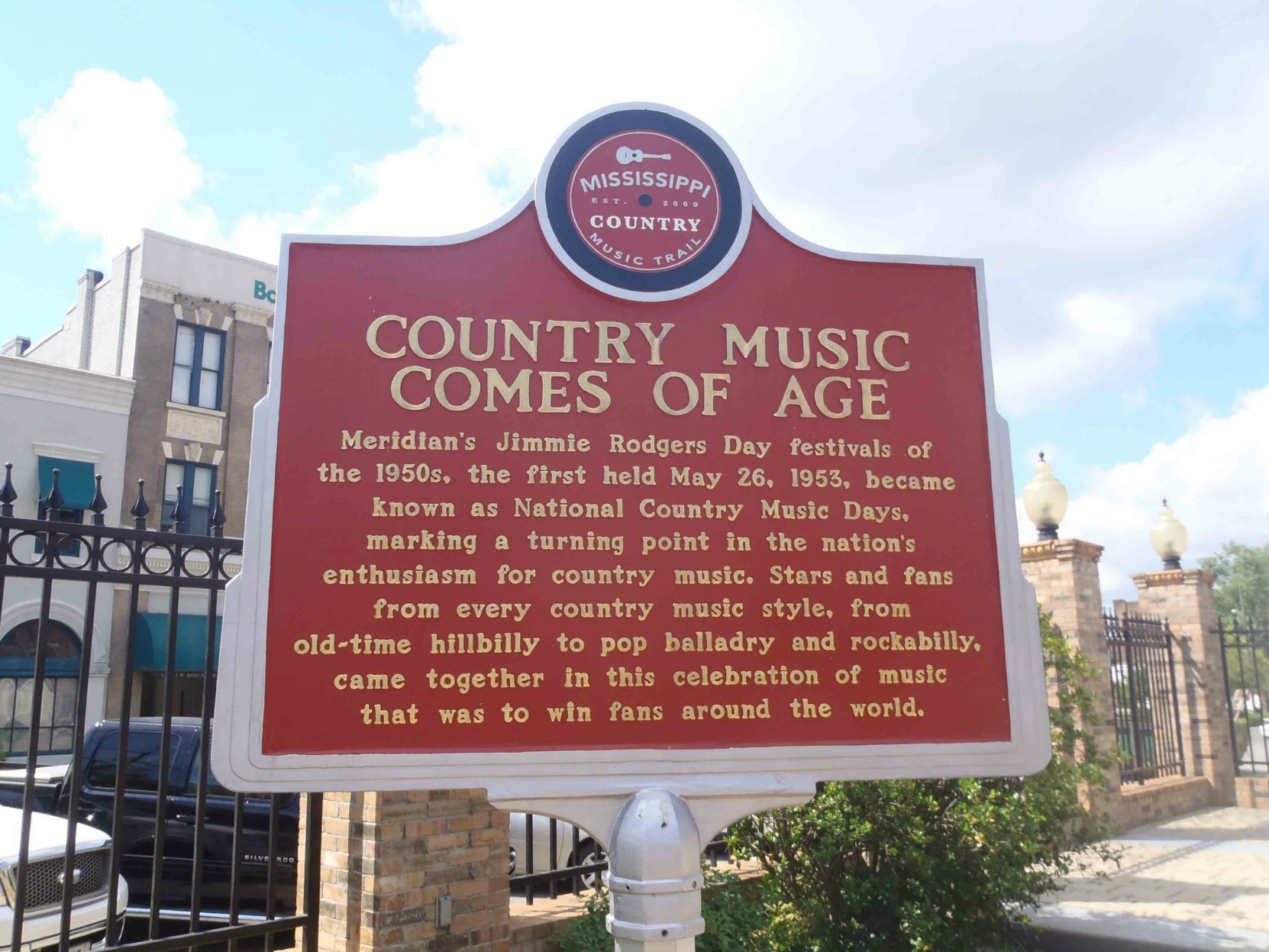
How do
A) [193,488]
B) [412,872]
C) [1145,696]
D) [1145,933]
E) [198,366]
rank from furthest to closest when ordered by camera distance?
1. [198,366]
2. [193,488]
3. [1145,696]
4. [1145,933]
5. [412,872]

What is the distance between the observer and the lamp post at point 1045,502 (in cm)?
1165

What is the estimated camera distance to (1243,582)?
46.9 m

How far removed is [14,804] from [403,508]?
7611mm

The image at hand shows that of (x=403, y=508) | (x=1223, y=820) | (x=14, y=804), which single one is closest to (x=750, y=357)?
(x=403, y=508)

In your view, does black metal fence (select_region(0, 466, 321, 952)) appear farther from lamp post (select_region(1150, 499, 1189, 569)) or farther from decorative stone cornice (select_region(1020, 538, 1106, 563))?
lamp post (select_region(1150, 499, 1189, 569))

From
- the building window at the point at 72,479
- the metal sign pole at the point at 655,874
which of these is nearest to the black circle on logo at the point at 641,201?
the metal sign pole at the point at 655,874

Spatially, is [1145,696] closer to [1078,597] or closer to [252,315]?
[1078,597]

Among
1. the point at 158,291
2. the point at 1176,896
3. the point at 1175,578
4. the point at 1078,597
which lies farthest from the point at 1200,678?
the point at 158,291

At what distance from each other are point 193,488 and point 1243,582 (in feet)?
157

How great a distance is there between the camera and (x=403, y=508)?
2.48 meters

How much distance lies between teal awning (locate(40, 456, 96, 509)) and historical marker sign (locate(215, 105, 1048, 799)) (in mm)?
18584

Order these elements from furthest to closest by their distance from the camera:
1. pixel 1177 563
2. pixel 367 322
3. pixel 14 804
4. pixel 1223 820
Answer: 1. pixel 1177 563
2. pixel 1223 820
3. pixel 14 804
4. pixel 367 322

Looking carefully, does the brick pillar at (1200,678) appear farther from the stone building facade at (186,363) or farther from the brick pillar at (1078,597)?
the stone building facade at (186,363)

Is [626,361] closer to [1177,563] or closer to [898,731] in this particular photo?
[898,731]
